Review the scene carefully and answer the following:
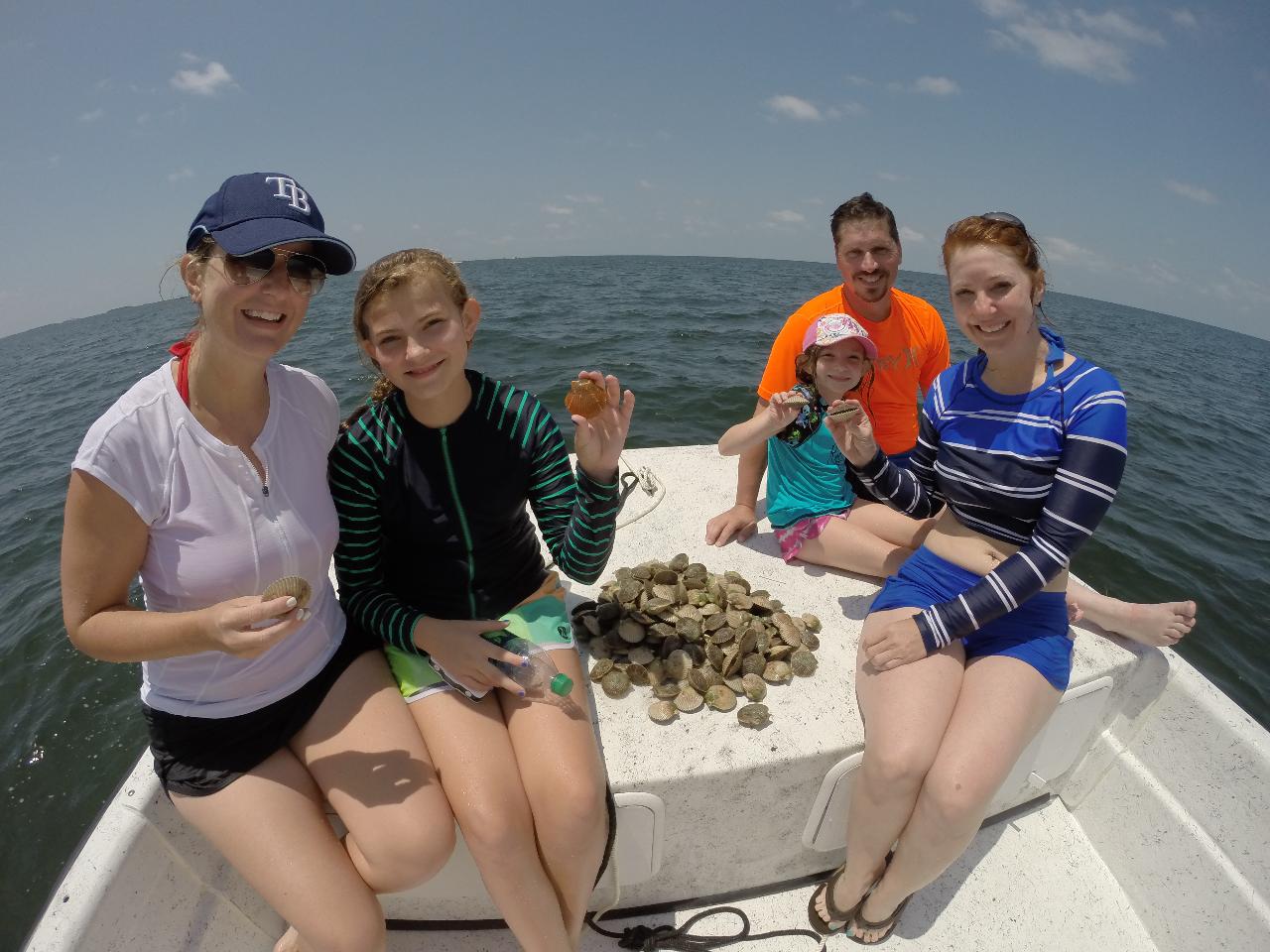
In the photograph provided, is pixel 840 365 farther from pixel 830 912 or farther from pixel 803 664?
pixel 830 912

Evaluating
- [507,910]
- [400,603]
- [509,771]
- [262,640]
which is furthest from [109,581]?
[507,910]

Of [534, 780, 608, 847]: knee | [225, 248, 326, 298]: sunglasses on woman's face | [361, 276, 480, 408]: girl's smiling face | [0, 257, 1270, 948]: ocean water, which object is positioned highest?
[225, 248, 326, 298]: sunglasses on woman's face

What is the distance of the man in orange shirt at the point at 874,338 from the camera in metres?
3.25

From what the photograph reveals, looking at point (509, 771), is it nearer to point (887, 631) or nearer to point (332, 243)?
point (887, 631)

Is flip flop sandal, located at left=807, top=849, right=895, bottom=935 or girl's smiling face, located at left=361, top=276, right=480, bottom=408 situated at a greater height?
girl's smiling face, located at left=361, top=276, right=480, bottom=408

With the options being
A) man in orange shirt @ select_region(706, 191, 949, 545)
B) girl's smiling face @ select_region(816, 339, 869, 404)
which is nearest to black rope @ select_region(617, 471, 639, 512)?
man in orange shirt @ select_region(706, 191, 949, 545)

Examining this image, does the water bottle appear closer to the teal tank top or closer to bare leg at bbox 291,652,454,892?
bare leg at bbox 291,652,454,892

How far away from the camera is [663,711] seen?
2188 mm

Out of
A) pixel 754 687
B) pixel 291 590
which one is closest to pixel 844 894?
pixel 754 687

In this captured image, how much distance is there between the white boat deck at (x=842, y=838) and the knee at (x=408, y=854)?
12.4 inches

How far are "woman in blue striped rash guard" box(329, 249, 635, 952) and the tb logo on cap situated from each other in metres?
0.27

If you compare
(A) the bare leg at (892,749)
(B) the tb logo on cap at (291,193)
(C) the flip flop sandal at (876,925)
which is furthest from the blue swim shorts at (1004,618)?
(B) the tb logo on cap at (291,193)

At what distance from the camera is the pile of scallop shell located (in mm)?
2297

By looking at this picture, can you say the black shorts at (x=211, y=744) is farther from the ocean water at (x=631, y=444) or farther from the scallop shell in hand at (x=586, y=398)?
the ocean water at (x=631, y=444)
